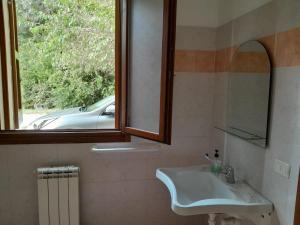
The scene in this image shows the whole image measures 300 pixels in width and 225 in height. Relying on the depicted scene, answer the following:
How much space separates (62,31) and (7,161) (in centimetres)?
114

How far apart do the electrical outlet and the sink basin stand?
0.21 meters

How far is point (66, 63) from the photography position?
221 centimetres

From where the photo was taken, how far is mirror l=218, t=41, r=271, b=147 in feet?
5.16

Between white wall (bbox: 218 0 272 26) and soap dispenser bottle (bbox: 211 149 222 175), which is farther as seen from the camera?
soap dispenser bottle (bbox: 211 149 222 175)

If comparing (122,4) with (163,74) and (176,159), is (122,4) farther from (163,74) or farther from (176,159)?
(176,159)

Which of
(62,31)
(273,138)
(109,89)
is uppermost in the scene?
(62,31)

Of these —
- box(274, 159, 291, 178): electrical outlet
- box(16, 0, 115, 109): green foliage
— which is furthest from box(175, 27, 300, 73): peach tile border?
box(16, 0, 115, 109): green foliage

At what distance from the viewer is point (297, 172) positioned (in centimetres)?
131

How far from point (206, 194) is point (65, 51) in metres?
1.60

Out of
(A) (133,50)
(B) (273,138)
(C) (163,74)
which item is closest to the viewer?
(B) (273,138)

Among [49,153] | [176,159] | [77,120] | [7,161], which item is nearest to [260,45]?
[176,159]

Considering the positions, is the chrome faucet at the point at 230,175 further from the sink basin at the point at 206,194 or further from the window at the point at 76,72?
the window at the point at 76,72

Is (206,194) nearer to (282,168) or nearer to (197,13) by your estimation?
(282,168)

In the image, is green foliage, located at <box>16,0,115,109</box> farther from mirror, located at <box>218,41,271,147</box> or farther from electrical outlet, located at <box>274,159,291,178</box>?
electrical outlet, located at <box>274,159,291,178</box>
